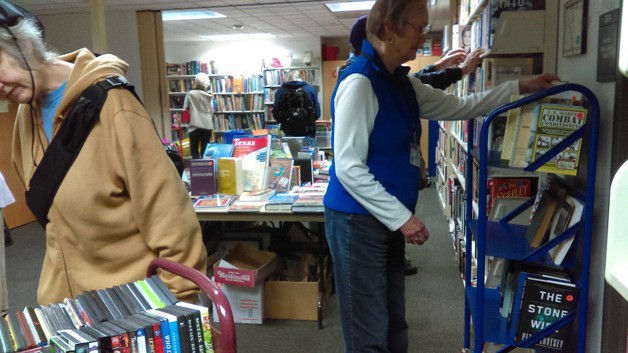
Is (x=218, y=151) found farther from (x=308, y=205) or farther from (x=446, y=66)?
(x=446, y=66)

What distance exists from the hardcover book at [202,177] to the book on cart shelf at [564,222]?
2.15m

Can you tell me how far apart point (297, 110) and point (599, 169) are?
14.1 feet

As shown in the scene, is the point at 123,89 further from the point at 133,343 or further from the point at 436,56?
the point at 436,56

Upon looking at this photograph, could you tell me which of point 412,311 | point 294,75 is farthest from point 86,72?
point 294,75

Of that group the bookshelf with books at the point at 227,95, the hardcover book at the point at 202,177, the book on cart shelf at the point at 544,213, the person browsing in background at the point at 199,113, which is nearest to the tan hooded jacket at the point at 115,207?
the book on cart shelf at the point at 544,213

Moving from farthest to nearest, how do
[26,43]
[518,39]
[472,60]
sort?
1. [472,60]
2. [518,39]
3. [26,43]

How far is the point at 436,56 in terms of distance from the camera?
25.9 feet

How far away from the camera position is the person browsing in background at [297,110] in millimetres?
5527

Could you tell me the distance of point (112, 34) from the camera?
6.25 m

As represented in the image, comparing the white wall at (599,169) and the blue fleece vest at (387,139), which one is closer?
the white wall at (599,169)

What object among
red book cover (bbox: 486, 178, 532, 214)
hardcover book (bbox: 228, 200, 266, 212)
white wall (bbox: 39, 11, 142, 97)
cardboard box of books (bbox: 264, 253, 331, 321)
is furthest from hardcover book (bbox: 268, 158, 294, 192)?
white wall (bbox: 39, 11, 142, 97)

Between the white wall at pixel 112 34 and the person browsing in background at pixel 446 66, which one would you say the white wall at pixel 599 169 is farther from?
the white wall at pixel 112 34

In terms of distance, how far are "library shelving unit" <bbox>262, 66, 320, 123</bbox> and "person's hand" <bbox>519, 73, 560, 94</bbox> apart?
752cm

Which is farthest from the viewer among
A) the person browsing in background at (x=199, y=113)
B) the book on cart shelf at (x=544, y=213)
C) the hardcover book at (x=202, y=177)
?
the person browsing in background at (x=199, y=113)
